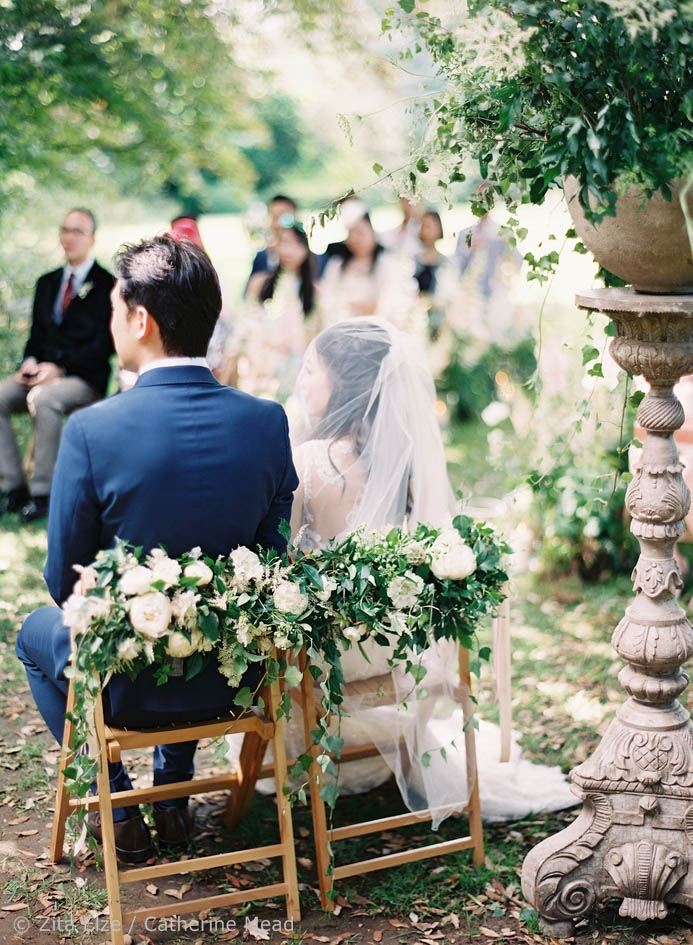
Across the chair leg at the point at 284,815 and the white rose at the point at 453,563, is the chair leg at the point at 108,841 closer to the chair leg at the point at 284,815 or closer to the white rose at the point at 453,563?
the chair leg at the point at 284,815

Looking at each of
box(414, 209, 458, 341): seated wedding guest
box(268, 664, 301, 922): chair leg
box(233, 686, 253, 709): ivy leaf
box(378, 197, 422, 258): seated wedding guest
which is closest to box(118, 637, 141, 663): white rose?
box(233, 686, 253, 709): ivy leaf

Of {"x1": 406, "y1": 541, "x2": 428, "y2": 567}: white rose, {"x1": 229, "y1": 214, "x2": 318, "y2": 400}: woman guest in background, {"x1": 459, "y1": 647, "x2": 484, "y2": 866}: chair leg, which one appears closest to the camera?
{"x1": 406, "y1": 541, "x2": 428, "y2": 567}: white rose

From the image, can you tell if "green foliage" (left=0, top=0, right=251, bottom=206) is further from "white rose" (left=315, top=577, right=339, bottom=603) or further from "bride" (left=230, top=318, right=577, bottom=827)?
"white rose" (left=315, top=577, right=339, bottom=603)

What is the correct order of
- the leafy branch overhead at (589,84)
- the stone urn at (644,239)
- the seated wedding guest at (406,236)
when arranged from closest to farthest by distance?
1. the leafy branch overhead at (589,84)
2. the stone urn at (644,239)
3. the seated wedding guest at (406,236)

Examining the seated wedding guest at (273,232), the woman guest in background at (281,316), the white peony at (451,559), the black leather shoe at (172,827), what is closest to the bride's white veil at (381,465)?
the white peony at (451,559)

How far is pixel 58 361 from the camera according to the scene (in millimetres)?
6973

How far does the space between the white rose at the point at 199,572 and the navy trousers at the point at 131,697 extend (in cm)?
34

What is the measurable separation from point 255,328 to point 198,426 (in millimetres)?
4858

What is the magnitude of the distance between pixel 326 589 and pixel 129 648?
55 cm

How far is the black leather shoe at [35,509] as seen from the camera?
6.74 m

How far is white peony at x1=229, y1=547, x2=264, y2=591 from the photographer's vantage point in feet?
9.23

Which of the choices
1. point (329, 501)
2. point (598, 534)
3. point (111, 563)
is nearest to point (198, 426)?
point (111, 563)

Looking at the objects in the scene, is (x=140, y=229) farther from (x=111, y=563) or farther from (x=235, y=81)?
(x=111, y=563)

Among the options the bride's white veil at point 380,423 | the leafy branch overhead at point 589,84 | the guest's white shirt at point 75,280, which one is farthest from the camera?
the guest's white shirt at point 75,280
